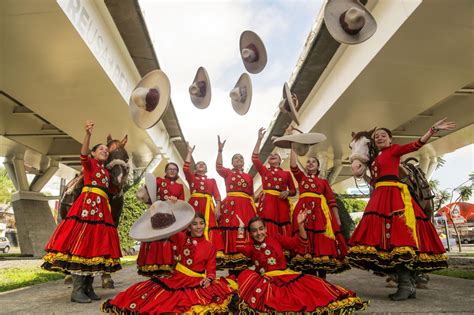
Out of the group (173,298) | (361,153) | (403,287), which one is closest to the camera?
(173,298)

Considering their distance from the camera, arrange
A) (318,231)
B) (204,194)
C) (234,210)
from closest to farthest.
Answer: (318,231)
(234,210)
(204,194)

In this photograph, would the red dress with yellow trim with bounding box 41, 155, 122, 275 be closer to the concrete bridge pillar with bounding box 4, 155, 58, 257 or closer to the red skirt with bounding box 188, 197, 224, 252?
the red skirt with bounding box 188, 197, 224, 252

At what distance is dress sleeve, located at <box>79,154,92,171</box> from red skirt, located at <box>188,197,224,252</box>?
220 cm

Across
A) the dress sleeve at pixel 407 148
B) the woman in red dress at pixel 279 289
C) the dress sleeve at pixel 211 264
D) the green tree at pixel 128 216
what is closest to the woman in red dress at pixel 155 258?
the dress sleeve at pixel 211 264

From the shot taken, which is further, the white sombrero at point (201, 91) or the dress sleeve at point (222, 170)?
the white sombrero at point (201, 91)

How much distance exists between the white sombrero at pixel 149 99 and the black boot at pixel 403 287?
3633mm

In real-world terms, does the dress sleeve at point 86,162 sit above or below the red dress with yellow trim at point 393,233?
above

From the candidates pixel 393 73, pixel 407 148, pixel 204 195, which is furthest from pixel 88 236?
Answer: pixel 393 73

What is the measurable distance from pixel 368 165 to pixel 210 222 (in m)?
2.85

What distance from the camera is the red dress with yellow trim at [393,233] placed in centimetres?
413

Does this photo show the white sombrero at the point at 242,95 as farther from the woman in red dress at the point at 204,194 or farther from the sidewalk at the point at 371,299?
the sidewalk at the point at 371,299

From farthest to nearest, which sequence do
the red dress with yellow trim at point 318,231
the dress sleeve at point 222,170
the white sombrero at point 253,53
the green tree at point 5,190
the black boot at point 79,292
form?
the green tree at point 5,190, the white sombrero at point 253,53, the dress sleeve at point 222,170, the red dress with yellow trim at point 318,231, the black boot at point 79,292

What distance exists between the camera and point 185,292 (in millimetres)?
3471

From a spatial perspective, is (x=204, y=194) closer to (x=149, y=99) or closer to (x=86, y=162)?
(x=149, y=99)
